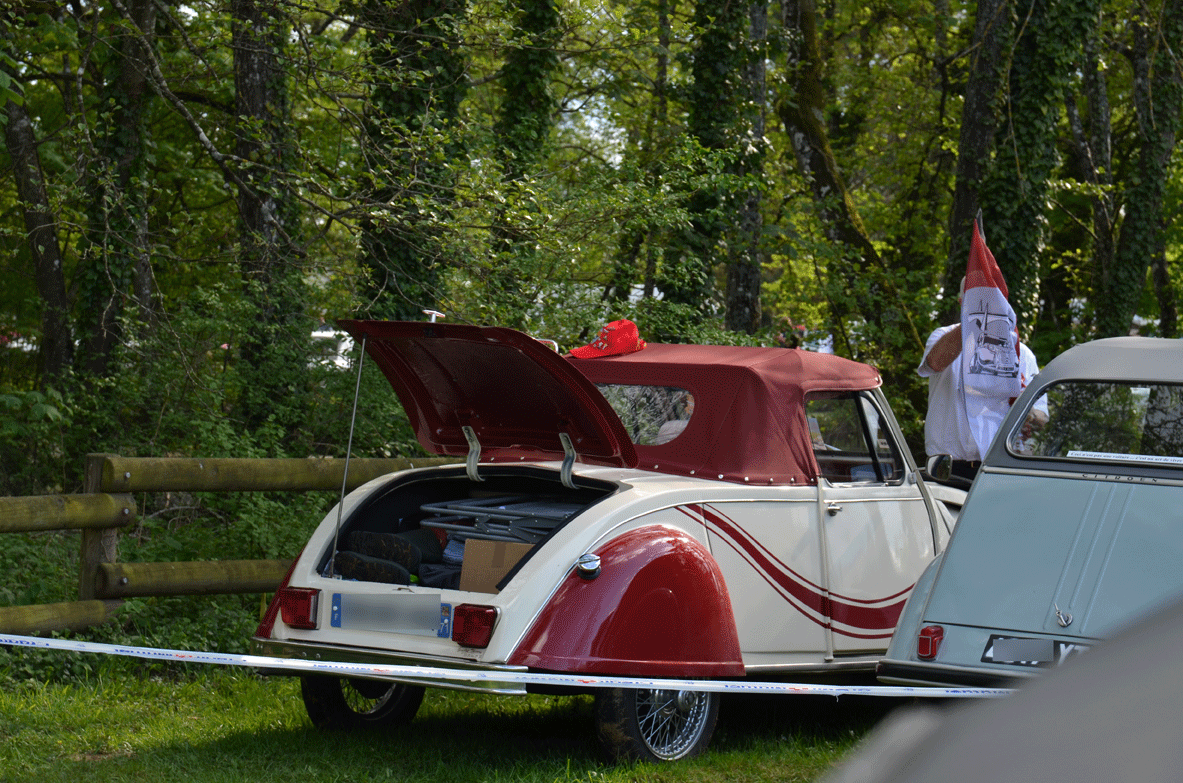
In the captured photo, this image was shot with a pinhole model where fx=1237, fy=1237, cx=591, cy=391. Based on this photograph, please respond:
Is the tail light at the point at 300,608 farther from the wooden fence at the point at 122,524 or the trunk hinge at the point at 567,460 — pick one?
the wooden fence at the point at 122,524

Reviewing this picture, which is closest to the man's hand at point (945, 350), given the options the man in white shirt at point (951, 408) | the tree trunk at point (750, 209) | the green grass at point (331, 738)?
the man in white shirt at point (951, 408)

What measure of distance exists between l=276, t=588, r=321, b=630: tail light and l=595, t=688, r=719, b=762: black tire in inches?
53.5

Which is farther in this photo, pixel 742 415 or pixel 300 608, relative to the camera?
pixel 742 415

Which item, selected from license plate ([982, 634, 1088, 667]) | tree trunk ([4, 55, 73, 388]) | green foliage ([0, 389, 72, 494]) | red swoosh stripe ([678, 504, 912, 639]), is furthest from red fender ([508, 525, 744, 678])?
tree trunk ([4, 55, 73, 388])

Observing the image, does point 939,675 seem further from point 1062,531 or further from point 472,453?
point 472,453

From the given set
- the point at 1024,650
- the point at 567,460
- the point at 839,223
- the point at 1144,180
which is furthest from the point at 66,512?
the point at 1144,180

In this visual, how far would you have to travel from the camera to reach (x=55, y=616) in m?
6.74

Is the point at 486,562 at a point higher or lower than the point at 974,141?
lower

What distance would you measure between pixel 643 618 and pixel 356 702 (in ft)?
6.22

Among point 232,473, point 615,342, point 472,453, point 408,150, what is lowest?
point 232,473

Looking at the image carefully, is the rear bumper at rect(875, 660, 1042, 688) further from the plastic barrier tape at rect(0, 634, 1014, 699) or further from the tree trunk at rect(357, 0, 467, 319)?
the tree trunk at rect(357, 0, 467, 319)

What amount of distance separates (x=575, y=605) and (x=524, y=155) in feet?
33.8

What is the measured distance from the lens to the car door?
246 inches

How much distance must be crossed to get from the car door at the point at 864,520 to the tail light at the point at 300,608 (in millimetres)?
2475
